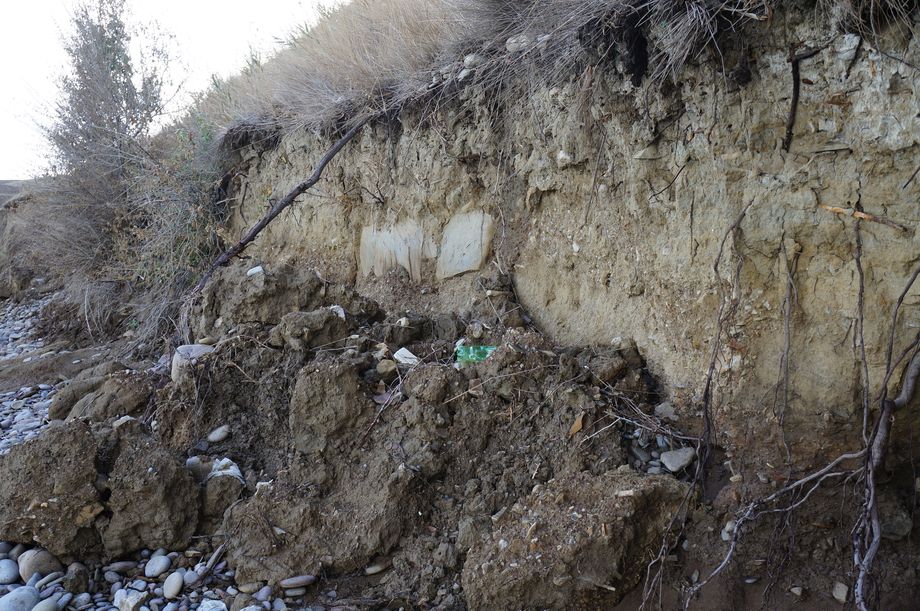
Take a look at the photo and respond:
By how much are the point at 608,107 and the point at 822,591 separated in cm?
223

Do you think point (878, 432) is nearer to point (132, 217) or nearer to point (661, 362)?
point (661, 362)

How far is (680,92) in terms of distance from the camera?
3.09 meters

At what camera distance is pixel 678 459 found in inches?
118

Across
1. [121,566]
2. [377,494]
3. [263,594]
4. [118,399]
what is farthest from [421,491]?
[118,399]

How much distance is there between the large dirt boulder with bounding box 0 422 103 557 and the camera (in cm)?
315

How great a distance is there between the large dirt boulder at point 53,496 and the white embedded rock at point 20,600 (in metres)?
0.21

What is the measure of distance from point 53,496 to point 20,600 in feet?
1.42

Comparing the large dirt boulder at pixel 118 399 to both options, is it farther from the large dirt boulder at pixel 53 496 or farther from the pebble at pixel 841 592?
the pebble at pixel 841 592

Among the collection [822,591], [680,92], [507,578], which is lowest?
[822,591]

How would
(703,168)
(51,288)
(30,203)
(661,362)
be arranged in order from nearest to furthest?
(703,168), (661,362), (51,288), (30,203)

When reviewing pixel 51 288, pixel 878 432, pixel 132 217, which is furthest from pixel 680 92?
pixel 51 288

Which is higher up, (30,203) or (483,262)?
(30,203)

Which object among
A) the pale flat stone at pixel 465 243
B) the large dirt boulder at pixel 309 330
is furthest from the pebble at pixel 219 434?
the pale flat stone at pixel 465 243

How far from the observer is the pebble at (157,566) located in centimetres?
312
